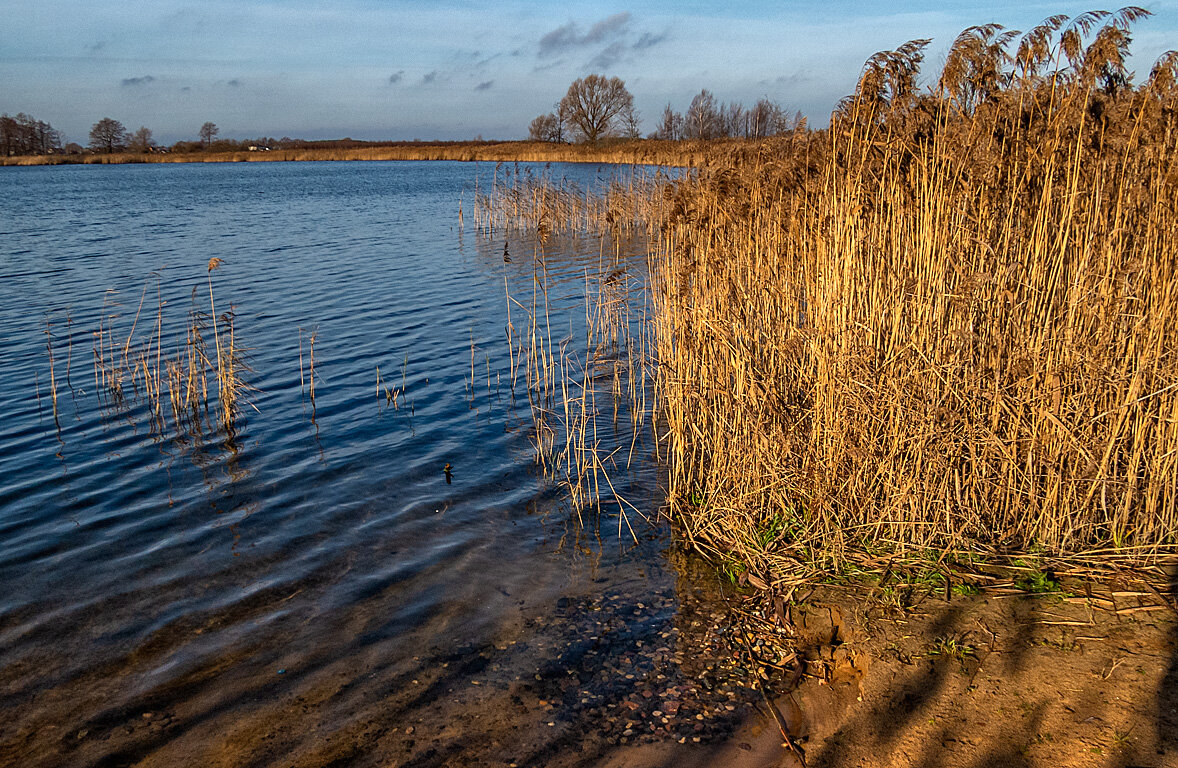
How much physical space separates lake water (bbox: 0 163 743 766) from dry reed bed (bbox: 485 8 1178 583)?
121cm

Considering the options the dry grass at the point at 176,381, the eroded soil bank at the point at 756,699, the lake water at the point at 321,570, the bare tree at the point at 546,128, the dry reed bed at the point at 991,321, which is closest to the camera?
the eroded soil bank at the point at 756,699

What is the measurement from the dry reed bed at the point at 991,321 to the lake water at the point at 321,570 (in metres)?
1.21

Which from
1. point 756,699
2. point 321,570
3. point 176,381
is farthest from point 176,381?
point 756,699

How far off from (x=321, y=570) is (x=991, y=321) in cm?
418

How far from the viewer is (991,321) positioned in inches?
151

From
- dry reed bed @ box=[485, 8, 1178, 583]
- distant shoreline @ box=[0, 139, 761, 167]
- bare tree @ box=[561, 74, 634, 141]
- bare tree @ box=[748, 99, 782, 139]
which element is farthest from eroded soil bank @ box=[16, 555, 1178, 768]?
bare tree @ box=[561, 74, 634, 141]

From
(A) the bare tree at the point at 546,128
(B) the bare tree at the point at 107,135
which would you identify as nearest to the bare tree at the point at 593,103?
(A) the bare tree at the point at 546,128

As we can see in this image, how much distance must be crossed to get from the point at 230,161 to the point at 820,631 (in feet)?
296

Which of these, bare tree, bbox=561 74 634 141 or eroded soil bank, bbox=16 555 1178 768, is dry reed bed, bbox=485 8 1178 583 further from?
bare tree, bbox=561 74 634 141

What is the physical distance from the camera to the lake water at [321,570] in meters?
3.49

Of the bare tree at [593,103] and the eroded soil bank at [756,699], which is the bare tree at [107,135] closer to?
the bare tree at [593,103]

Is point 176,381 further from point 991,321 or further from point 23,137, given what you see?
point 23,137

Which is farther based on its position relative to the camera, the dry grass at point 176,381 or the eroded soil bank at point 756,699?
the dry grass at point 176,381

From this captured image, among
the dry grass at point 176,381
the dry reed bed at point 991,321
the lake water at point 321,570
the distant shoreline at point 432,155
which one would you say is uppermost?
the distant shoreline at point 432,155
